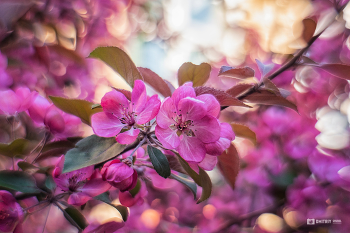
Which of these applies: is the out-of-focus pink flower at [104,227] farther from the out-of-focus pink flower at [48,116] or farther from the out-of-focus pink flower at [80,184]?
the out-of-focus pink flower at [48,116]

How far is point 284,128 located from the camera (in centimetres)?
150

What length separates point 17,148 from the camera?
0.52 meters

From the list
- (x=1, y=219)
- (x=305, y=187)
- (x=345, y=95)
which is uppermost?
(x=345, y=95)

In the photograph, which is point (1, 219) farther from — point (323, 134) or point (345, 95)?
point (345, 95)

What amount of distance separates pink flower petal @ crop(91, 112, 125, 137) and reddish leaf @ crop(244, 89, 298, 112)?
0.31 m

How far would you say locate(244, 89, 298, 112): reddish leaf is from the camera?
1.70 ft

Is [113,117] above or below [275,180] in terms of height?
above

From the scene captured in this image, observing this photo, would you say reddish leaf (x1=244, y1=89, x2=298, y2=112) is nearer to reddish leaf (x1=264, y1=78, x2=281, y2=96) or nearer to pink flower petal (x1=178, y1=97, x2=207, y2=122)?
reddish leaf (x1=264, y1=78, x2=281, y2=96)

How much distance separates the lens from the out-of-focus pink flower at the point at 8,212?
500mm

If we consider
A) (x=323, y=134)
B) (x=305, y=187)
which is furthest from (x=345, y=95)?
(x=305, y=187)

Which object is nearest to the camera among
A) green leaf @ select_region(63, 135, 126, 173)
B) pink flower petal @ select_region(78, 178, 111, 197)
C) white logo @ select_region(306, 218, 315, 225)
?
green leaf @ select_region(63, 135, 126, 173)

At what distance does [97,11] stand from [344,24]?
1574 millimetres

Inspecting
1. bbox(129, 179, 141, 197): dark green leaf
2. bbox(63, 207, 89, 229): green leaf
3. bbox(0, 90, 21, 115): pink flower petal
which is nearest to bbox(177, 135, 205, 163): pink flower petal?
bbox(129, 179, 141, 197): dark green leaf

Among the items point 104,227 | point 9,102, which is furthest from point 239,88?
point 9,102
